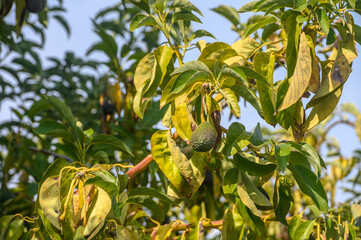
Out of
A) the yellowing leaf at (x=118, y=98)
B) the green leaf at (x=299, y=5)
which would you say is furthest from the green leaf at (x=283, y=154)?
the yellowing leaf at (x=118, y=98)

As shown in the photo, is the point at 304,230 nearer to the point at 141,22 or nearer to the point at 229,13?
the point at 141,22

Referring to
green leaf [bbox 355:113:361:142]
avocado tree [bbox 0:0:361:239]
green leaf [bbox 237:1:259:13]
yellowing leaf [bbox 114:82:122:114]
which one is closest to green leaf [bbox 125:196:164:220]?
avocado tree [bbox 0:0:361:239]

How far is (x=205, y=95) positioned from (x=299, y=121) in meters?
0.29

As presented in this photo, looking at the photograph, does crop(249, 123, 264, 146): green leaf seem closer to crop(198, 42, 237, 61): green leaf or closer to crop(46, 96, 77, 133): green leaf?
crop(198, 42, 237, 61): green leaf

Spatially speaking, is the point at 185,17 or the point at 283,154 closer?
the point at 283,154

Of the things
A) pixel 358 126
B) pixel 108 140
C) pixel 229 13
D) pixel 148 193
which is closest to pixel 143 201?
pixel 148 193

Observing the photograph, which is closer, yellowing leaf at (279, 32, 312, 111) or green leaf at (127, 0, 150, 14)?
yellowing leaf at (279, 32, 312, 111)

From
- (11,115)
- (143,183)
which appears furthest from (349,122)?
(11,115)

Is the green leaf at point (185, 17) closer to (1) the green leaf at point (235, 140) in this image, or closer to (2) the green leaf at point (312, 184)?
(1) the green leaf at point (235, 140)

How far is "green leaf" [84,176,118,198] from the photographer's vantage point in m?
1.33

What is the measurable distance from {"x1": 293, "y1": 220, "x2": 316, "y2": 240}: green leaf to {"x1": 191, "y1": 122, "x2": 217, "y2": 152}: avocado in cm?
51

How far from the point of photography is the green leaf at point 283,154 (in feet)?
4.07

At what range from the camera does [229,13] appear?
2.34 metres

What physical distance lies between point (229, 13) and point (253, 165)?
1.15 metres
